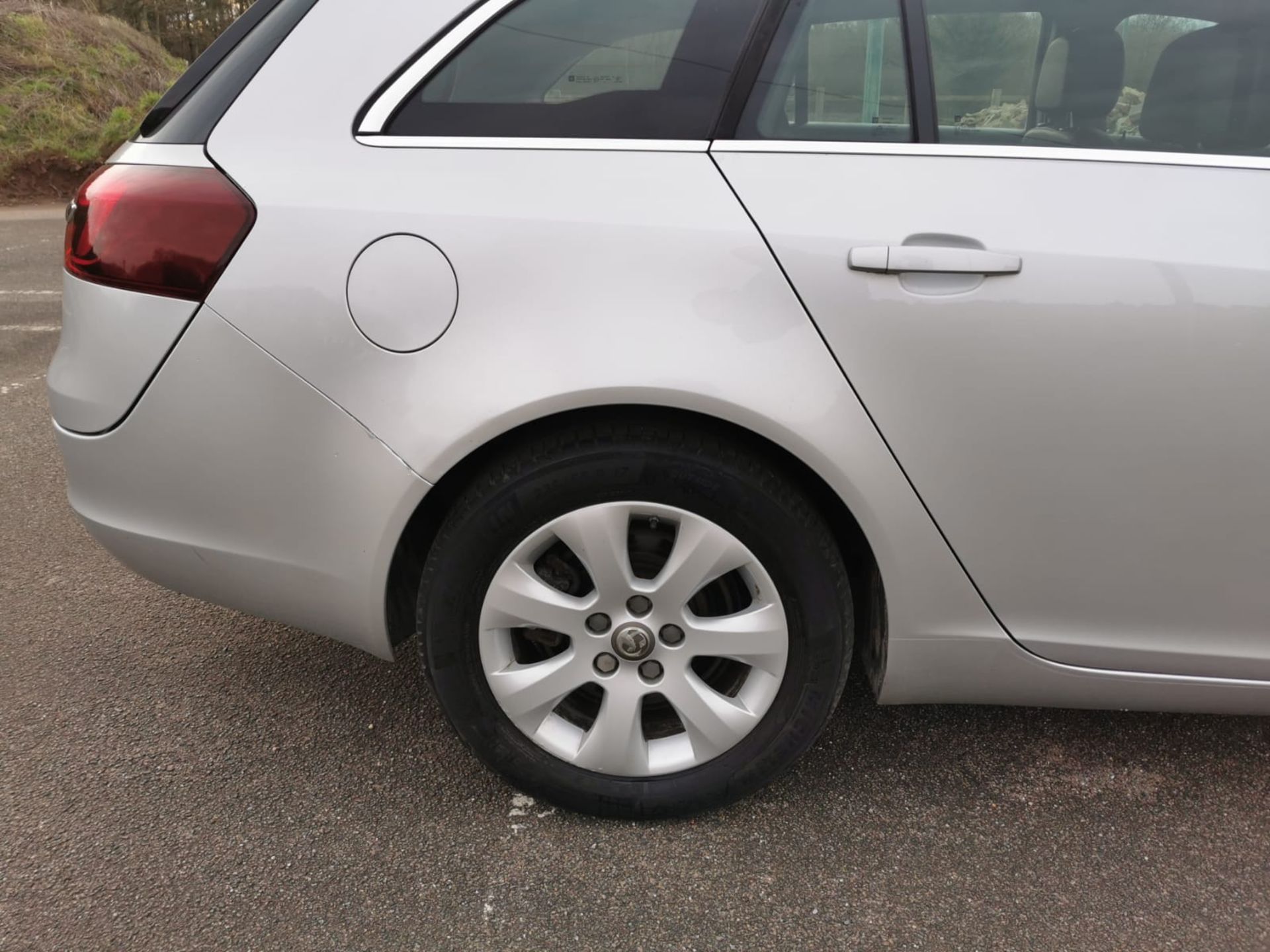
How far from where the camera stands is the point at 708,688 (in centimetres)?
177

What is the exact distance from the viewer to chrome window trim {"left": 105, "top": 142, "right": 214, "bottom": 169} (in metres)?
1.65

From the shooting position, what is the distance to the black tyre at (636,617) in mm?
1646

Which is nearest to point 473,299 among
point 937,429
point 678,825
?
point 937,429

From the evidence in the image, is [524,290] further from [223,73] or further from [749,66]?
[223,73]

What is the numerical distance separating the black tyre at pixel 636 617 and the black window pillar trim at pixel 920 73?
1.97 feet

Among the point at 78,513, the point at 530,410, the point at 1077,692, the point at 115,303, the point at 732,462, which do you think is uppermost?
the point at 115,303

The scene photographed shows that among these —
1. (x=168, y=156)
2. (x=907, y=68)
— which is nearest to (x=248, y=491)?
(x=168, y=156)

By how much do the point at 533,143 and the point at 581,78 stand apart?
0.49 feet

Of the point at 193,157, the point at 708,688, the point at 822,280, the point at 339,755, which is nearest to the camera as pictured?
the point at 822,280

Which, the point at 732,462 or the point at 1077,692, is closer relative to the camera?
the point at 732,462

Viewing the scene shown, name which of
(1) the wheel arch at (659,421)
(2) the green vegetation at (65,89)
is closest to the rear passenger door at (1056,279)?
(1) the wheel arch at (659,421)

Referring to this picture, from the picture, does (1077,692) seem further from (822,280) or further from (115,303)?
(115,303)

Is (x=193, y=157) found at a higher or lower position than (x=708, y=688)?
higher

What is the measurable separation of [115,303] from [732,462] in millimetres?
1108
